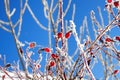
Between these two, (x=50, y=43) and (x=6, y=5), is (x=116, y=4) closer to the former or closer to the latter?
(x=50, y=43)

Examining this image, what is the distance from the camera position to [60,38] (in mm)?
1574

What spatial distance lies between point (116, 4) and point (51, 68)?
2.06ft

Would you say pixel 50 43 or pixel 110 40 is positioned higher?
pixel 50 43

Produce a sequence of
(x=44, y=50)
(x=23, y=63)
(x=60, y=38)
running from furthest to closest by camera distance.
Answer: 1. (x=44, y=50)
2. (x=23, y=63)
3. (x=60, y=38)

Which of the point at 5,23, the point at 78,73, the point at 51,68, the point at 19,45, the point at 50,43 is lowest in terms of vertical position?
the point at 78,73

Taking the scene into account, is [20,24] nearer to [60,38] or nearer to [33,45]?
[33,45]

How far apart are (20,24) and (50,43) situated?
0.30 m

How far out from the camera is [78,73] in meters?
1.70

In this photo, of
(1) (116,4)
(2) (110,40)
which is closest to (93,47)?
(2) (110,40)

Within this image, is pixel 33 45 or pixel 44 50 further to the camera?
pixel 33 45

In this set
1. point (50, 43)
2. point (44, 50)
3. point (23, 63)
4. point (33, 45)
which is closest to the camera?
point (23, 63)

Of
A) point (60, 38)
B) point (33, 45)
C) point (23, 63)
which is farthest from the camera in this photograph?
point (33, 45)

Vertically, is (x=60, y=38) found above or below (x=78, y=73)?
above

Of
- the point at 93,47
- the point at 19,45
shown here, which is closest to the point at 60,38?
the point at 93,47
